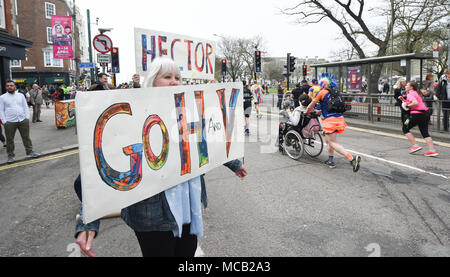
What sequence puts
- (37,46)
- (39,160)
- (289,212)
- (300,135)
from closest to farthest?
1. (289,212)
2. (300,135)
3. (39,160)
4. (37,46)

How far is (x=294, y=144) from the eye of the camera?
7.45 meters

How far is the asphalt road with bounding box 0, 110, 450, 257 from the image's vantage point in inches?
132

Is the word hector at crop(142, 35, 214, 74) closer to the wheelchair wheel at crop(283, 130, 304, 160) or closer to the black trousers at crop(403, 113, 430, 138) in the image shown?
the wheelchair wheel at crop(283, 130, 304, 160)

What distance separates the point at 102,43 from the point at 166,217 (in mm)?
11244

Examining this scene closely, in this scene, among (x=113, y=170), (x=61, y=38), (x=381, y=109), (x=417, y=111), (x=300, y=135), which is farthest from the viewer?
(x=61, y=38)

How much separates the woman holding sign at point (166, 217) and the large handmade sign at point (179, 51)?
128 cm

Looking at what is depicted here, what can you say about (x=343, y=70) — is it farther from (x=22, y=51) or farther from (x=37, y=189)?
(x=22, y=51)

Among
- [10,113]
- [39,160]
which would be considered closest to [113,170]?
[39,160]

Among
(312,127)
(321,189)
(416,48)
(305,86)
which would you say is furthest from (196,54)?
(416,48)

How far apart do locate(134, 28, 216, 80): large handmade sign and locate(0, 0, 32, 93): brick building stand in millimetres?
15288

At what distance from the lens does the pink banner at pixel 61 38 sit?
52.9 feet

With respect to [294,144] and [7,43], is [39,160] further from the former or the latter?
[7,43]

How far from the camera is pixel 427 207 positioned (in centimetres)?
438
